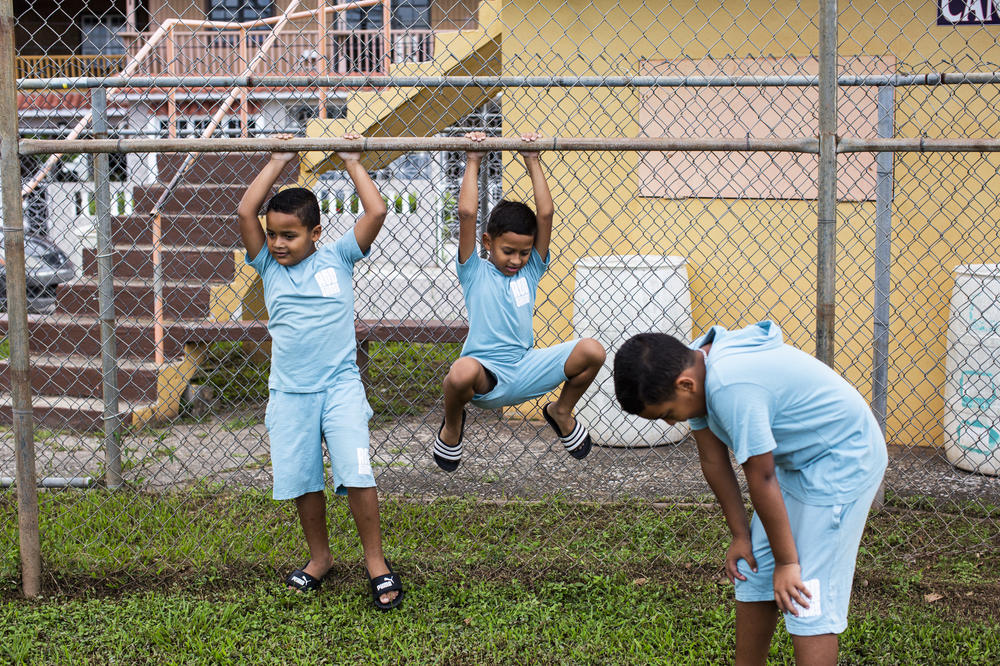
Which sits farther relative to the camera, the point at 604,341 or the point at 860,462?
the point at 604,341

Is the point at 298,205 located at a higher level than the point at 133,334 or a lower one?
higher

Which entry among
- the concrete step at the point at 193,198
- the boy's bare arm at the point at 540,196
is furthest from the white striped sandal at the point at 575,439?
the concrete step at the point at 193,198

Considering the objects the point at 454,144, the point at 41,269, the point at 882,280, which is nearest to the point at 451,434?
the point at 454,144

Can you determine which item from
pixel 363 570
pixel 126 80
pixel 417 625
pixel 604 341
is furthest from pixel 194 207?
pixel 417 625

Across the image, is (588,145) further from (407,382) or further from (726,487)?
(407,382)

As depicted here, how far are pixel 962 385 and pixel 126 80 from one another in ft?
16.1

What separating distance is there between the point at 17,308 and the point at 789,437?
2.82 m

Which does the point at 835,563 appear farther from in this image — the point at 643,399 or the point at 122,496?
the point at 122,496

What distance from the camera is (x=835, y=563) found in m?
2.34

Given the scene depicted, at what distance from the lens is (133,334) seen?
255 inches

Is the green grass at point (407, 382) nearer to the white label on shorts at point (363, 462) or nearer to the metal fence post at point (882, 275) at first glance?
Answer: the white label on shorts at point (363, 462)

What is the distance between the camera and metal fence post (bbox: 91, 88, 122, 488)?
4.39 metres

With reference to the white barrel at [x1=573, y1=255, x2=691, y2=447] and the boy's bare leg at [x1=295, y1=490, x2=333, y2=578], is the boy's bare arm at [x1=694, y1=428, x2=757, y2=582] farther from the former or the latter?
the white barrel at [x1=573, y1=255, x2=691, y2=447]

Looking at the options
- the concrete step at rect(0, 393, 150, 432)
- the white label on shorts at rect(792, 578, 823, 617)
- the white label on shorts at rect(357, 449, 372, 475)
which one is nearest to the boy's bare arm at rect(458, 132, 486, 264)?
the white label on shorts at rect(357, 449, 372, 475)
